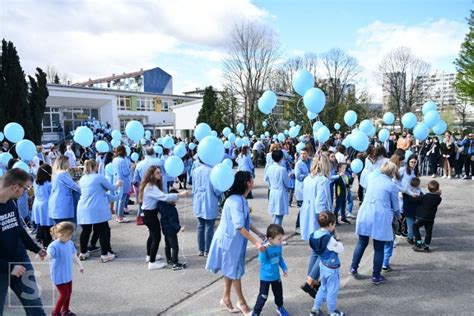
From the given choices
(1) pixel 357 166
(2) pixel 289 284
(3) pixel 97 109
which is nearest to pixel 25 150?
(2) pixel 289 284

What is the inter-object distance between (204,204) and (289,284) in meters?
A: 1.86

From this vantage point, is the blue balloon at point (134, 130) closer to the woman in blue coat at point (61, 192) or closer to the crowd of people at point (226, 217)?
the crowd of people at point (226, 217)

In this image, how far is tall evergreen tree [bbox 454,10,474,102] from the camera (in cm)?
2272

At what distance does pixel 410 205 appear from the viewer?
19.4 ft

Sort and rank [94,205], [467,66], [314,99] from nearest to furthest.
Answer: [94,205]
[314,99]
[467,66]

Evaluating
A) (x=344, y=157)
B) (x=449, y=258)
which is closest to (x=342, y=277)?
(x=449, y=258)

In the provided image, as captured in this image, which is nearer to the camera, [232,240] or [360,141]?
[232,240]

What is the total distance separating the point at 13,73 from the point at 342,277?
21.6m

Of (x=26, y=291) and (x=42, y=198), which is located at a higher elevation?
(x=42, y=198)

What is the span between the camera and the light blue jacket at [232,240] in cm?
363

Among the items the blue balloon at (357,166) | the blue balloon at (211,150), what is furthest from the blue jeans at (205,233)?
the blue balloon at (357,166)

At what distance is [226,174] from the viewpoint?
13.0 feet

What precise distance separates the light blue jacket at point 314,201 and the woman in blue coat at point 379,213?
0.49 meters

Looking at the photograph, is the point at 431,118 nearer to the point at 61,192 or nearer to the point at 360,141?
the point at 360,141
